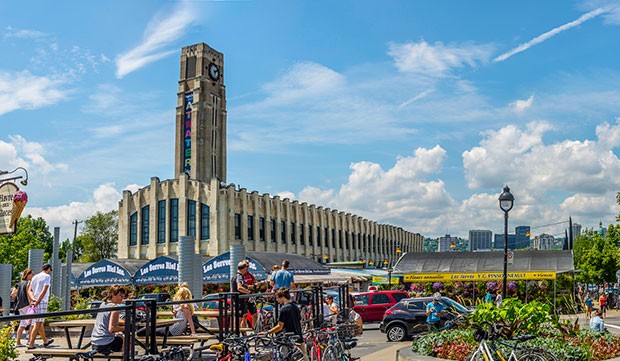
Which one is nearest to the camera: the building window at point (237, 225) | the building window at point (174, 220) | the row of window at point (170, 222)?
the row of window at point (170, 222)

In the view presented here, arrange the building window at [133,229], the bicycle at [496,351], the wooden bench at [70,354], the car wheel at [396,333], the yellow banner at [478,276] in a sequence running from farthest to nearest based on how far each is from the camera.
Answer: the building window at [133,229] < the yellow banner at [478,276] < the car wheel at [396,333] < the bicycle at [496,351] < the wooden bench at [70,354]

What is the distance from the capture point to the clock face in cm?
8016

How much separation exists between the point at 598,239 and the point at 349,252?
3214 centimetres

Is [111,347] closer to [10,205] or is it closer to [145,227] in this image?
[10,205]

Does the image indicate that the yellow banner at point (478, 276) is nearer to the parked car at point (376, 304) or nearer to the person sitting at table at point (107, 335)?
the parked car at point (376, 304)

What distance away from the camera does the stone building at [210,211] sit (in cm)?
6044

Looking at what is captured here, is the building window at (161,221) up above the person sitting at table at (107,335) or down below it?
above

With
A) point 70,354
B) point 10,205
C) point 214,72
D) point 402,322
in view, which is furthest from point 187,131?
point 70,354

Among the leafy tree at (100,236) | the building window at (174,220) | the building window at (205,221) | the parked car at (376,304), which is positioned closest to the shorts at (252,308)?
the parked car at (376,304)

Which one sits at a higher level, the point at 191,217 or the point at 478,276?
the point at 191,217

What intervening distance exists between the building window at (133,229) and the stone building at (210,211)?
0.32 ft

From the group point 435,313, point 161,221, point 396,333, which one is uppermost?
point 161,221

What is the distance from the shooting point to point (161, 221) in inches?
2472

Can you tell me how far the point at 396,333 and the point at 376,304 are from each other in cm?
650
